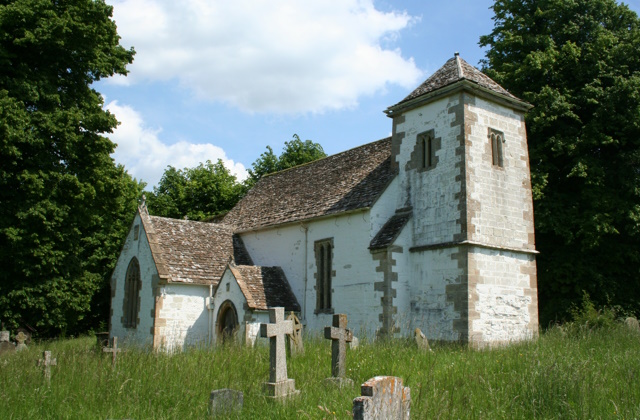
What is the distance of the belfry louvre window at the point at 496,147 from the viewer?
19500mm

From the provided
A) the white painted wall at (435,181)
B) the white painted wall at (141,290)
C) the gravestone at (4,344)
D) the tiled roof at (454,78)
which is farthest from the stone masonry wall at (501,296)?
the gravestone at (4,344)

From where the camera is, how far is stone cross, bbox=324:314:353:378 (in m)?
10.4

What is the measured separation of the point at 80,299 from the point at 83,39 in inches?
417

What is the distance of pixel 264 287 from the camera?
73.5 ft

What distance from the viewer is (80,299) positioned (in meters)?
24.5

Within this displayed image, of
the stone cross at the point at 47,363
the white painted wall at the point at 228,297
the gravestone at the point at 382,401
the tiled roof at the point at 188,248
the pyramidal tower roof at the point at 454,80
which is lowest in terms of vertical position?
the stone cross at the point at 47,363

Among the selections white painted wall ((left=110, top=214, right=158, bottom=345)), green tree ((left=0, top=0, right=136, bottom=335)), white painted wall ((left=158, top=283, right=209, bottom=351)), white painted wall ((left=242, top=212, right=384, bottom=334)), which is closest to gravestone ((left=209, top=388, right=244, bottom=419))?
white painted wall ((left=242, top=212, right=384, bottom=334))

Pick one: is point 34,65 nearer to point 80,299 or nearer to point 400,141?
point 80,299

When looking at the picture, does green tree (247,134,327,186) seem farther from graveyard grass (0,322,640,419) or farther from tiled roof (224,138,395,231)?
graveyard grass (0,322,640,419)

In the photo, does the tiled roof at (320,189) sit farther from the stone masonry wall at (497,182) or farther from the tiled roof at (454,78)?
the stone masonry wall at (497,182)

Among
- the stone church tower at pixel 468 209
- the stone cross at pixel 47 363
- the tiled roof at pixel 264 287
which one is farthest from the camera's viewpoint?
the tiled roof at pixel 264 287

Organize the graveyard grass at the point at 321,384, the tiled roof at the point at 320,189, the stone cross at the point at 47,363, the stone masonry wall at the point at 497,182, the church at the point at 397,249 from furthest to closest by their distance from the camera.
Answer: the tiled roof at the point at 320,189 < the stone masonry wall at the point at 497,182 < the church at the point at 397,249 < the stone cross at the point at 47,363 < the graveyard grass at the point at 321,384

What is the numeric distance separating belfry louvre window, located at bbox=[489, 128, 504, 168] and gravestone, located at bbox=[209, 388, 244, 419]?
45.6 feet

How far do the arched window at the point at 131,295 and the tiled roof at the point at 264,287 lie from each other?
190 inches
